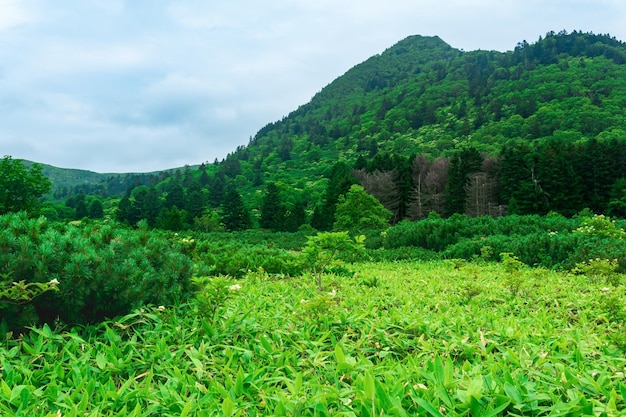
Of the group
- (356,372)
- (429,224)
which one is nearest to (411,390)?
(356,372)

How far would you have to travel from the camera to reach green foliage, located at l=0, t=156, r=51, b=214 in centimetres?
3039

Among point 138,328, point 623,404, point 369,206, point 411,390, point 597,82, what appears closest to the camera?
point 623,404

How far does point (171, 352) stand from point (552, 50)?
145 meters

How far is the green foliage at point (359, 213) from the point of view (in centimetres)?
3250

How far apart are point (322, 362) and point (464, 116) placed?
10803cm

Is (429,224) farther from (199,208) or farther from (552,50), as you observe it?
(552,50)

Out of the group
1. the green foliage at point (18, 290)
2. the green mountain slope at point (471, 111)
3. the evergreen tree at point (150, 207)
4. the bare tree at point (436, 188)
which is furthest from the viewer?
the green mountain slope at point (471, 111)

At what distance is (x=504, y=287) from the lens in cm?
621

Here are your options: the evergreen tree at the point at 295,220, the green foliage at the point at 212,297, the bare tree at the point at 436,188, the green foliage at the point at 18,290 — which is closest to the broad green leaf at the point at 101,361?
the green foliage at the point at 18,290

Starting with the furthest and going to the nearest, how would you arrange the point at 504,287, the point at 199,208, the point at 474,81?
the point at 474,81
the point at 199,208
the point at 504,287

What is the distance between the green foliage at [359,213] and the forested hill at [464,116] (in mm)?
14042

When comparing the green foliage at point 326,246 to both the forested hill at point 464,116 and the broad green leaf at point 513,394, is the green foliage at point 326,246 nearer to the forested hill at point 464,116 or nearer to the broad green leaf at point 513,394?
the broad green leaf at point 513,394

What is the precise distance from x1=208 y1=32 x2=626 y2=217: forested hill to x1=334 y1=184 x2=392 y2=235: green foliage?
14042 millimetres

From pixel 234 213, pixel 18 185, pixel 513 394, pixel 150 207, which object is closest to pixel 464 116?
pixel 234 213
